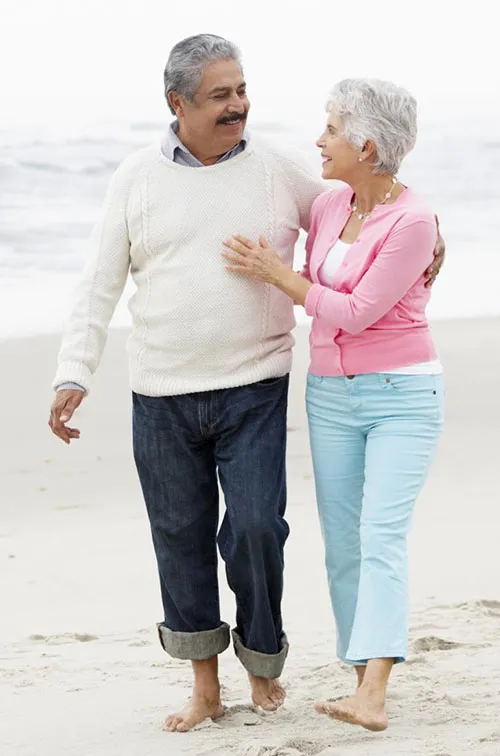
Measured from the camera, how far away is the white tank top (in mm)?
3330

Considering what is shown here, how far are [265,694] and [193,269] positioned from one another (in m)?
1.23

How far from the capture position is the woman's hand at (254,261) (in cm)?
333

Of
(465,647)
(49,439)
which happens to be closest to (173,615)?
(465,647)

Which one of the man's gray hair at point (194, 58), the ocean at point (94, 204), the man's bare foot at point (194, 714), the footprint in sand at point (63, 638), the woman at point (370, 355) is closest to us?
the woman at point (370, 355)

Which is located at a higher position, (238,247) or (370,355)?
(238,247)

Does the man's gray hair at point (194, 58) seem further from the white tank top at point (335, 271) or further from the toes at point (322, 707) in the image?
the toes at point (322, 707)

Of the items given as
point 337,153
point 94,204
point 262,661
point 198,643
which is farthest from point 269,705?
point 94,204

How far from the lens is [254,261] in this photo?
131 inches

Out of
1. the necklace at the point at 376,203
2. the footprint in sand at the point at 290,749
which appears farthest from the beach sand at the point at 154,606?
the necklace at the point at 376,203

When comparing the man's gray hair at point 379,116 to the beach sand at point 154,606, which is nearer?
the man's gray hair at point 379,116

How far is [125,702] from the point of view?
3.81 m

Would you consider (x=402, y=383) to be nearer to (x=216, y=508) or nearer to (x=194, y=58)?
(x=216, y=508)

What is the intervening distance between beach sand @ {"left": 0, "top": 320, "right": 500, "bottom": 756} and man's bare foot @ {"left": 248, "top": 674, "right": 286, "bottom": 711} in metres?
0.04

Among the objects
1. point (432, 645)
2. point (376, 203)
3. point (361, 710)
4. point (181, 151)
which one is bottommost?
point (432, 645)
